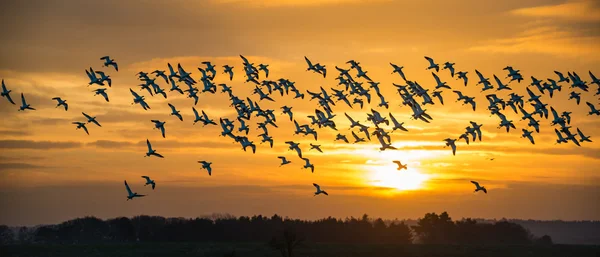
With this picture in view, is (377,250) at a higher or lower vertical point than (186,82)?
lower

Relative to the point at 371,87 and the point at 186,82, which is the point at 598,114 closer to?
the point at 371,87

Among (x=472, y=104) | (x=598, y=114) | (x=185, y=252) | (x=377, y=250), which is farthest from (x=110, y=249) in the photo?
(x=598, y=114)

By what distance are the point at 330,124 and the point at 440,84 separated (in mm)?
14595

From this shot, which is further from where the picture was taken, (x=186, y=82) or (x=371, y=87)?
(x=371, y=87)

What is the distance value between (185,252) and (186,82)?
82.5 metres

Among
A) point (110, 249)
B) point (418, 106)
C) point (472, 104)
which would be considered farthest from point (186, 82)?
point (110, 249)

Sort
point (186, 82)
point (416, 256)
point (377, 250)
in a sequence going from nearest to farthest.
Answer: point (186, 82) → point (416, 256) → point (377, 250)

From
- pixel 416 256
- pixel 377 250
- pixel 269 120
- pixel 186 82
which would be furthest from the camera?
pixel 377 250

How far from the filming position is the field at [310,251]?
584 feet

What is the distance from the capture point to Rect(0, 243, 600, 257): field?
584 ft

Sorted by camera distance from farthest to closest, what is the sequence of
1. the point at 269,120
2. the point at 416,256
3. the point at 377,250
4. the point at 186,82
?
the point at 377,250, the point at 416,256, the point at 269,120, the point at 186,82

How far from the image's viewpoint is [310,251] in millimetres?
179000

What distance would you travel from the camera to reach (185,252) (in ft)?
601

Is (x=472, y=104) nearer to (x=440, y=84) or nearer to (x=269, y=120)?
(x=440, y=84)
